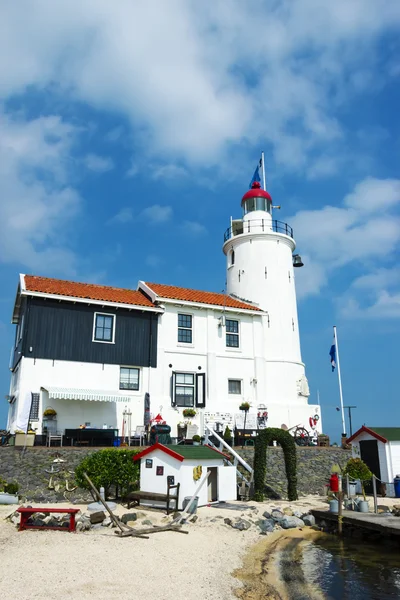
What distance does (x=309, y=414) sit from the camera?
108 ft

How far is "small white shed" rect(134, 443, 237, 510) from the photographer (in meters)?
19.4

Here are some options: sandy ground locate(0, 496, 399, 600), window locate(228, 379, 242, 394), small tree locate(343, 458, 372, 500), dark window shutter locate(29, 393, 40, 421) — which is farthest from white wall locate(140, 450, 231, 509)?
window locate(228, 379, 242, 394)

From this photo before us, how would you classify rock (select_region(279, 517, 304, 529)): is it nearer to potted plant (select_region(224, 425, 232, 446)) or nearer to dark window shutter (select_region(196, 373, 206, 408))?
potted plant (select_region(224, 425, 232, 446))

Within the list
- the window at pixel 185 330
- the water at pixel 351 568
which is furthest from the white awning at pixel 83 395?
the water at pixel 351 568

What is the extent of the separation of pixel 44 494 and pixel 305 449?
48.7ft

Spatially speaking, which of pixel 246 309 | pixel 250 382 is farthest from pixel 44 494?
pixel 246 309

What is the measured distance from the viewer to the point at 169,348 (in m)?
30.5

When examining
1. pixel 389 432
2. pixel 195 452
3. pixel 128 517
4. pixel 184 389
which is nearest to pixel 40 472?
pixel 128 517

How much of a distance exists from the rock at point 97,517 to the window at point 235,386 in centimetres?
1607

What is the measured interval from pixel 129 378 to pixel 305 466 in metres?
11.3

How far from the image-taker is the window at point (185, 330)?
3118 centimetres

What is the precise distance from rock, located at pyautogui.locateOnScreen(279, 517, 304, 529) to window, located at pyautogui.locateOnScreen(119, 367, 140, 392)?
493 inches

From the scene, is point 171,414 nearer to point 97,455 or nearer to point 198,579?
point 97,455

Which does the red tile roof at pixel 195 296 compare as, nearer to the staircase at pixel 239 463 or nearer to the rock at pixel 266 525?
the staircase at pixel 239 463
